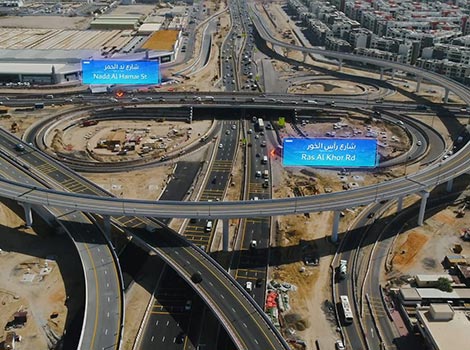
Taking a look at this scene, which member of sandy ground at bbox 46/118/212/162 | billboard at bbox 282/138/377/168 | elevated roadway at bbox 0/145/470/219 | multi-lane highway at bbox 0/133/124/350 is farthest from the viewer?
sandy ground at bbox 46/118/212/162

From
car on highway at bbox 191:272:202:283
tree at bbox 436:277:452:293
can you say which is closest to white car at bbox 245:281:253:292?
car on highway at bbox 191:272:202:283

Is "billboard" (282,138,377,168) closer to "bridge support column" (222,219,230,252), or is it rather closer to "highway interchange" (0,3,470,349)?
"highway interchange" (0,3,470,349)

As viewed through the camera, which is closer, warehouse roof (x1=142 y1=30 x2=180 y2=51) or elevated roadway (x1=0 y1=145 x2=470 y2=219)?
elevated roadway (x1=0 y1=145 x2=470 y2=219)

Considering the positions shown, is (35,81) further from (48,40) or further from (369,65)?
(369,65)

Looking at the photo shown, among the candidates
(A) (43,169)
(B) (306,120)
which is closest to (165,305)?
(A) (43,169)

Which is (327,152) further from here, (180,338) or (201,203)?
(180,338)

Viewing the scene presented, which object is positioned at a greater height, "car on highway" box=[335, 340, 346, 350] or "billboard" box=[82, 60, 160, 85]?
"billboard" box=[82, 60, 160, 85]

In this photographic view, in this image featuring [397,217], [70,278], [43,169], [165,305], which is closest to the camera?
[165,305]
